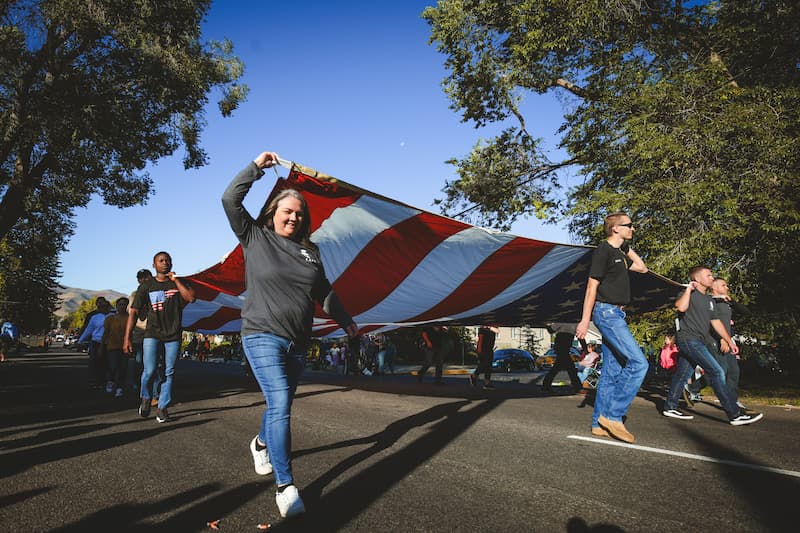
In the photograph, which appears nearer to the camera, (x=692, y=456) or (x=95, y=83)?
(x=692, y=456)

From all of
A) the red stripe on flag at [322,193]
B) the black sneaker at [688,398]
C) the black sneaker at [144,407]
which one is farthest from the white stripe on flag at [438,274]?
the black sneaker at [688,398]

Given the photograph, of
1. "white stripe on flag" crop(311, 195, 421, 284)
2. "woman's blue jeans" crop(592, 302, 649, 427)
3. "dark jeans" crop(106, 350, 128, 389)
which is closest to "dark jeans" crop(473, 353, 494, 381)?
"white stripe on flag" crop(311, 195, 421, 284)

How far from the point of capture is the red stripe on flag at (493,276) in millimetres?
5184

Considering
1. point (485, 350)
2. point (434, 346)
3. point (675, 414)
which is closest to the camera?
point (675, 414)

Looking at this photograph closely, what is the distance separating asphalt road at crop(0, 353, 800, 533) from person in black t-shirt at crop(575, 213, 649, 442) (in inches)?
11.6

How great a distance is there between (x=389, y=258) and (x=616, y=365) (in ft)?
8.74

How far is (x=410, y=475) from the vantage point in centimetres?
312

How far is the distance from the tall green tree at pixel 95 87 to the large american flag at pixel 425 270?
28.6 feet

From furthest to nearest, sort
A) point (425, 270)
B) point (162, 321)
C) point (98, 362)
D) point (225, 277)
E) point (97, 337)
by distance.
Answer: point (98, 362)
point (97, 337)
point (225, 277)
point (425, 270)
point (162, 321)

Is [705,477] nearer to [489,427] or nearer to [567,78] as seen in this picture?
[489,427]

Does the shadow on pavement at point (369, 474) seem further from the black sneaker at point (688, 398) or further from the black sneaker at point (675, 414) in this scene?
the black sneaker at point (688, 398)

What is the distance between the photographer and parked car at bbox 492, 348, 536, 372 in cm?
2911

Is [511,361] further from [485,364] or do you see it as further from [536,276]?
[536,276]

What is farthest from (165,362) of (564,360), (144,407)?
(564,360)
